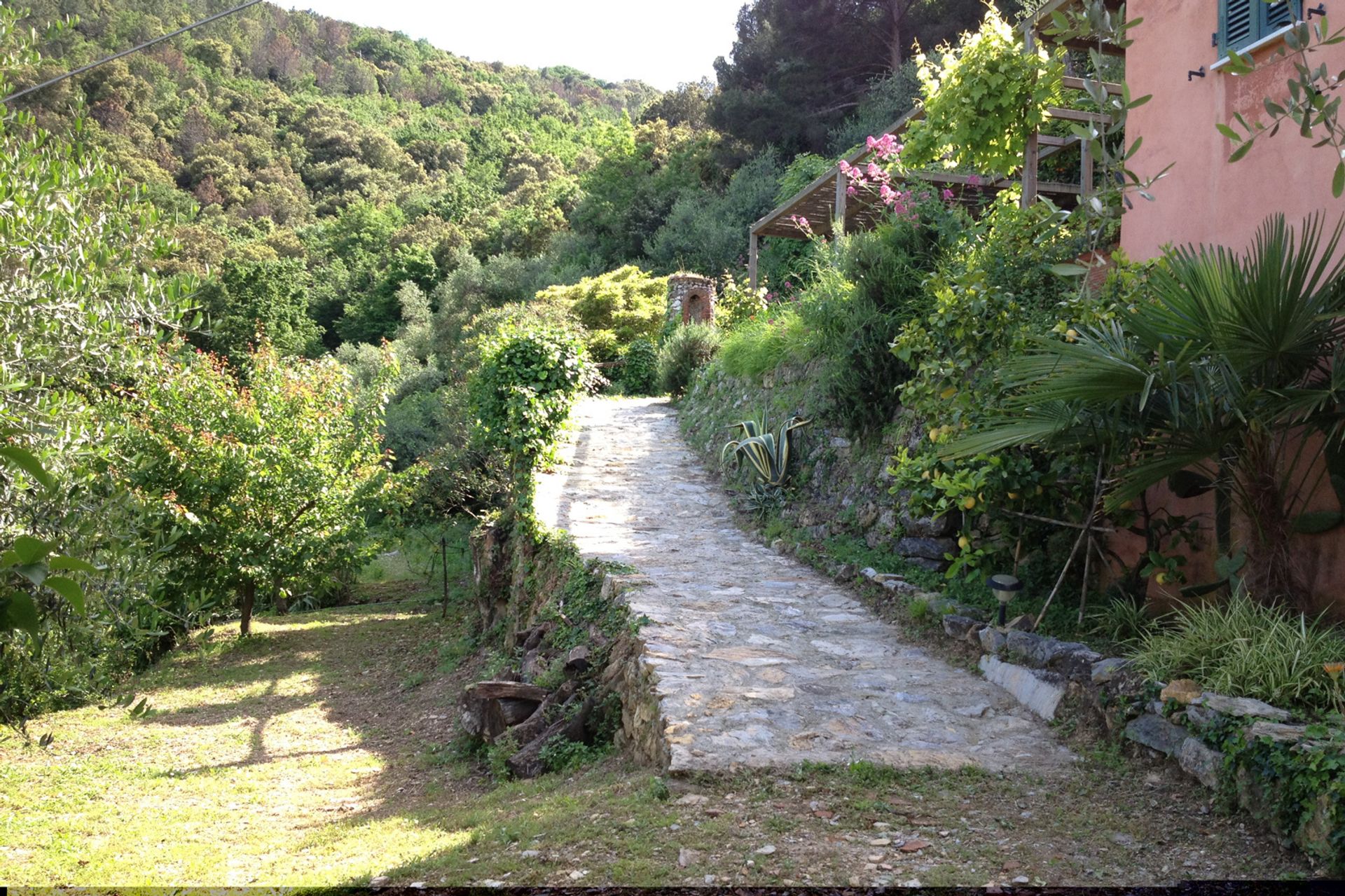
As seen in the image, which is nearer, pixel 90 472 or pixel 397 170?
pixel 90 472

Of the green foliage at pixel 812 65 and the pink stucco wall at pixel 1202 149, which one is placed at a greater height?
the green foliage at pixel 812 65

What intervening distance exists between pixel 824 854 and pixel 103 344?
15.8 ft

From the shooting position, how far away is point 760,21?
2912 centimetres

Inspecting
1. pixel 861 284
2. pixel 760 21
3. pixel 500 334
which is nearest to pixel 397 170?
pixel 760 21

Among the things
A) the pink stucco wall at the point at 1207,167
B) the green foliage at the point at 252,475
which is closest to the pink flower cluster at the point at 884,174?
the pink stucco wall at the point at 1207,167

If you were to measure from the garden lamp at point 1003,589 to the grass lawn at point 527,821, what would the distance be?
1.38m

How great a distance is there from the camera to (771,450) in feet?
31.2

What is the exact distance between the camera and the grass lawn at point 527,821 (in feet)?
10.4

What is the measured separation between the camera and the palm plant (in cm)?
419

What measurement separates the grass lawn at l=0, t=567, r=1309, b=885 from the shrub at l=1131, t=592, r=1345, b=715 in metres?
0.51

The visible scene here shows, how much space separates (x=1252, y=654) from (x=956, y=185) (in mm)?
9934

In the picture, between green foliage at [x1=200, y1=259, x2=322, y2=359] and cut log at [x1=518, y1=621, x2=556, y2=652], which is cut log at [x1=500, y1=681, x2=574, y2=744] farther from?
green foliage at [x1=200, y1=259, x2=322, y2=359]

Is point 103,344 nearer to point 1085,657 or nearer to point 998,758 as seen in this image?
point 998,758

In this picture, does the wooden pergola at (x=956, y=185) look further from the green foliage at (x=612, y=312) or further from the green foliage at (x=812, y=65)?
the green foliage at (x=812, y=65)
